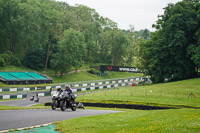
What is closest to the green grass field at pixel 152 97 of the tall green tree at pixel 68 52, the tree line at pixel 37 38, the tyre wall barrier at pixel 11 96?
the tyre wall barrier at pixel 11 96

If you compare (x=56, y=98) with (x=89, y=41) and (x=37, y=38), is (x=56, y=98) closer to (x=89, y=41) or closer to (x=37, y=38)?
(x=37, y=38)

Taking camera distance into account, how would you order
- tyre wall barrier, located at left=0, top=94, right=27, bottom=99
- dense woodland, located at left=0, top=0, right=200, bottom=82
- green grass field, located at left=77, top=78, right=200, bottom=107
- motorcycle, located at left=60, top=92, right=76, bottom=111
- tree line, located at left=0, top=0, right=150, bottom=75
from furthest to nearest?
tree line, located at left=0, top=0, right=150, bottom=75, dense woodland, located at left=0, top=0, right=200, bottom=82, tyre wall barrier, located at left=0, top=94, right=27, bottom=99, green grass field, located at left=77, top=78, right=200, bottom=107, motorcycle, located at left=60, top=92, right=76, bottom=111

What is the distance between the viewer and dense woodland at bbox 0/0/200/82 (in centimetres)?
6322

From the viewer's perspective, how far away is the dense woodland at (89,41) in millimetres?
63219

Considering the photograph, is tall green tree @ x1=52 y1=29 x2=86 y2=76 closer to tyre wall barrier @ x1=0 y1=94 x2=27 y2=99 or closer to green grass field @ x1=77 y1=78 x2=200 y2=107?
tyre wall barrier @ x1=0 y1=94 x2=27 y2=99

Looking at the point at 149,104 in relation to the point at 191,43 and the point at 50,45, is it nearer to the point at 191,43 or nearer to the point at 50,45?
the point at 191,43

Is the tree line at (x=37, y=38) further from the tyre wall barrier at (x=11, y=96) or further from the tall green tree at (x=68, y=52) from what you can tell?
the tyre wall barrier at (x=11, y=96)

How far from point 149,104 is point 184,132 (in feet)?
72.0

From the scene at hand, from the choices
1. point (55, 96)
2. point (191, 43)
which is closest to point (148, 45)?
point (191, 43)

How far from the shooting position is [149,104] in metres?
32.1

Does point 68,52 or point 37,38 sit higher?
point 37,38

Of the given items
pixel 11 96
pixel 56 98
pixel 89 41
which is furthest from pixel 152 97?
pixel 89 41

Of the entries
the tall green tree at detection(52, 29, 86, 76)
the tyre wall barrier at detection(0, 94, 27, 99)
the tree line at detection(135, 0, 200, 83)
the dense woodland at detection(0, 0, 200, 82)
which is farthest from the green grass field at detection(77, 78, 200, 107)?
the tall green tree at detection(52, 29, 86, 76)

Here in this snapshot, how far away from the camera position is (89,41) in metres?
110
